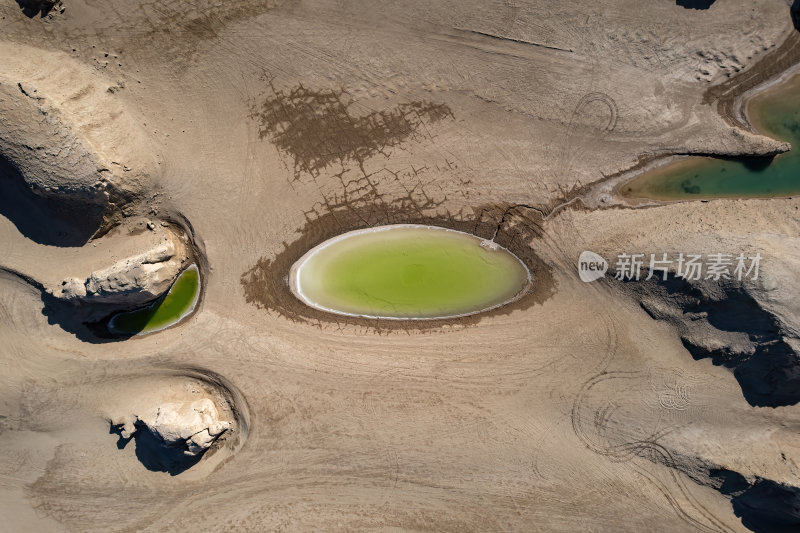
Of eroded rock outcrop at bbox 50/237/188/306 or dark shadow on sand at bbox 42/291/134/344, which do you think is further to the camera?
dark shadow on sand at bbox 42/291/134/344

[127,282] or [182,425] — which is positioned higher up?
[127,282]

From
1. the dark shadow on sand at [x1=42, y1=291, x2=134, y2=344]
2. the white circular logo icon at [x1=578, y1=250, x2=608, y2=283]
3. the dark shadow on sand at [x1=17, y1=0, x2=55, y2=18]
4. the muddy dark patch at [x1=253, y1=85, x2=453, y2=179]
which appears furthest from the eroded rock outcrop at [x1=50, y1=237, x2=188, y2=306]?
the white circular logo icon at [x1=578, y1=250, x2=608, y2=283]

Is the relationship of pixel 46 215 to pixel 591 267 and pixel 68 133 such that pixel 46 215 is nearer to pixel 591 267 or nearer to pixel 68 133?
pixel 68 133

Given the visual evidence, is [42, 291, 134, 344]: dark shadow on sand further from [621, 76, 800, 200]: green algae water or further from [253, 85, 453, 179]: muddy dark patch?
[621, 76, 800, 200]: green algae water

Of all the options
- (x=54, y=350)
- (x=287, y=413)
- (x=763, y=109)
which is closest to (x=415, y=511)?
(x=287, y=413)

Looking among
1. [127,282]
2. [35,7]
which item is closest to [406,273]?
[127,282]

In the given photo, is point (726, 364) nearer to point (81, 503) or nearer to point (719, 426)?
point (719, 426)
